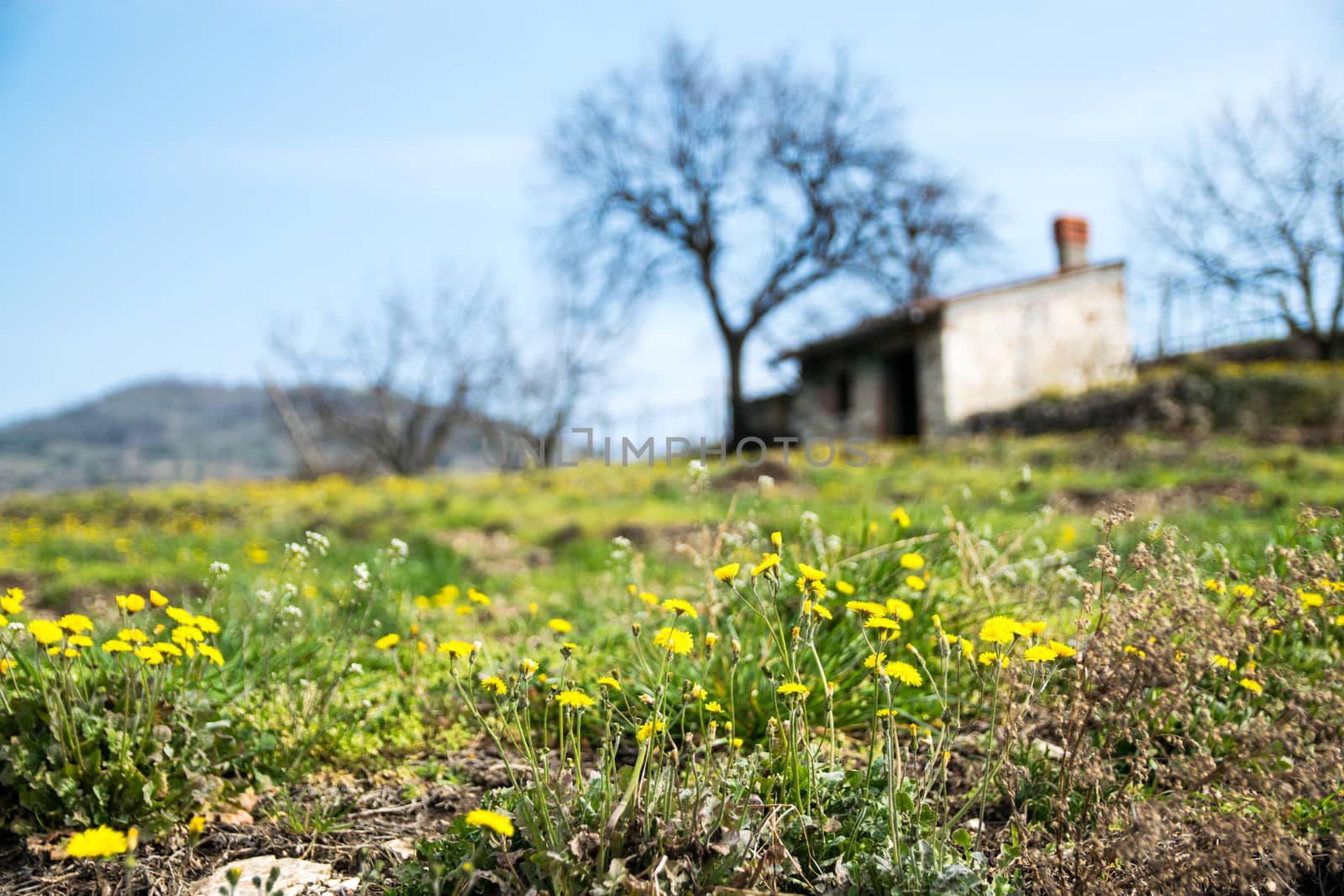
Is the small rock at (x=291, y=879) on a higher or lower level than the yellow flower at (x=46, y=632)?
lower

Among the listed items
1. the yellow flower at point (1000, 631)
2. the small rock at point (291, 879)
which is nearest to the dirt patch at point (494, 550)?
the small rock at point (291, 879)

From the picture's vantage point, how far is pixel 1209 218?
2016 cm

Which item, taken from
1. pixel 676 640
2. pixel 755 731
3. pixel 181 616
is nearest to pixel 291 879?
pixel 181 616

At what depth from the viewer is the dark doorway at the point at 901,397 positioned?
22328mm

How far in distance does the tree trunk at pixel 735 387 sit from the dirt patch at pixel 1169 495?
15.3 metres

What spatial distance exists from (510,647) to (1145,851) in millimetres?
2405

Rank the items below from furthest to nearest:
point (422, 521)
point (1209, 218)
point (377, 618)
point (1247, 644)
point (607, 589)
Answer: point (1209, 218)
point (422, 521)
point (607, 589)
point (377, 618)
point (1247, 644)

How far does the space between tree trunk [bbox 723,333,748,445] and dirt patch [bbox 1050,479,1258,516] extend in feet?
50.0

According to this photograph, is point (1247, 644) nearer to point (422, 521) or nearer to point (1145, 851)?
point (1145, 851)

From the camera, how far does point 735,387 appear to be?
25641 millimetres

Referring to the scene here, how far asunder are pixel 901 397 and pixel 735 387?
16.4ft

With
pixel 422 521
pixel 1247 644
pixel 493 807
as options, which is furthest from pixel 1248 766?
pixel 422 521

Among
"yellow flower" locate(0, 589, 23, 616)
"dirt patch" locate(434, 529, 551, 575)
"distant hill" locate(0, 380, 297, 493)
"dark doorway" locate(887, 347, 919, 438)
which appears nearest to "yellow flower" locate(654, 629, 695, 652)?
"yellow flower" locate(0, 589, 23, 616)

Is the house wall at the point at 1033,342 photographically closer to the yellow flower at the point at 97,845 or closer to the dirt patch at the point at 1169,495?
the dirt patch at the point at 1169,495
